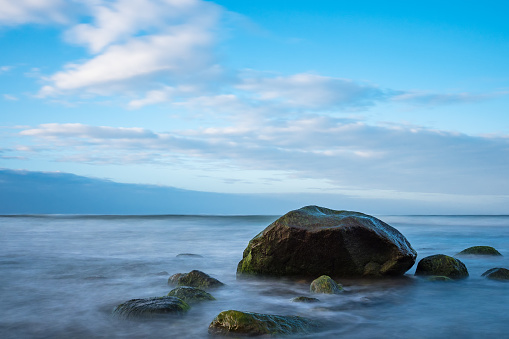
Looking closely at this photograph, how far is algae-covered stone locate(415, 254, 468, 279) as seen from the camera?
7.08 meters

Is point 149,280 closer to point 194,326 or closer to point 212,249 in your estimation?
point 194,326

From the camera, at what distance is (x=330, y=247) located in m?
6.68

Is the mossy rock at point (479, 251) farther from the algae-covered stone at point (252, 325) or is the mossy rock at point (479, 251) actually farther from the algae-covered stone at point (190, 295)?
the algae-covered stone at point (252, 325)

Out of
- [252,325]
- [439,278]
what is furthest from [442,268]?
[252,325]

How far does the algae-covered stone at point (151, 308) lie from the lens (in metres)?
4.60

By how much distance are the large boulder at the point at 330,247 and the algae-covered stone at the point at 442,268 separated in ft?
1.34

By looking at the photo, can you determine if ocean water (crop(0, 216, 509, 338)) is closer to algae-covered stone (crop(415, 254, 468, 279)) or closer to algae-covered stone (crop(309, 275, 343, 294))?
algae-covered stone (crop(309, 275, 343, 294))

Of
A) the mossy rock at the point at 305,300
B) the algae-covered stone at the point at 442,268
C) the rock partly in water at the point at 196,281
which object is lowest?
the mossy rock at the point at 305,300

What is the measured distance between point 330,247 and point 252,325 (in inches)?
119

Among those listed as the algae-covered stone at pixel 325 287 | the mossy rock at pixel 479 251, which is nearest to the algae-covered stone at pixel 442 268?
the algae-covered stone at pixel 325 287

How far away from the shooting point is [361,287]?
20.5 feet

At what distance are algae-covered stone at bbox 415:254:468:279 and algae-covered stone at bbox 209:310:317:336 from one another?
3745 millimetres

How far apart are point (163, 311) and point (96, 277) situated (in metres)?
3.25

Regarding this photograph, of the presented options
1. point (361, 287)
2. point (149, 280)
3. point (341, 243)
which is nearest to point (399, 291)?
point (361, 287)
